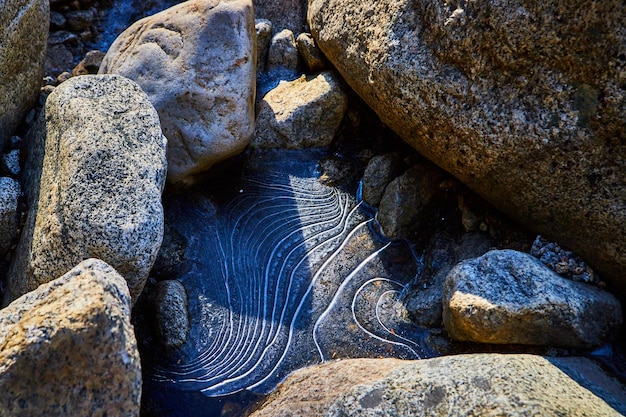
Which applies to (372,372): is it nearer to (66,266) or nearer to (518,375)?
(518,375)

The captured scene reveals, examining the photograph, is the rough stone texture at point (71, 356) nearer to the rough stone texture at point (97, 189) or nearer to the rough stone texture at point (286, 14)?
the rough stone texture at point (97, 189)

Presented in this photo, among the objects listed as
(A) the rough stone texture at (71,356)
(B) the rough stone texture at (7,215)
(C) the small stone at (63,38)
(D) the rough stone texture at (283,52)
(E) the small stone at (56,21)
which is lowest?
(B) the rough stone texture at (7,215)

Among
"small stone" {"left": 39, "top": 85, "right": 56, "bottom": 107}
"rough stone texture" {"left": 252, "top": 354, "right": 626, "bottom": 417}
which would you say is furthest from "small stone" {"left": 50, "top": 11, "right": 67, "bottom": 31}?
"rough stone texture" {"left": 252, "top": 354, "right": 626, "bottom": 417}

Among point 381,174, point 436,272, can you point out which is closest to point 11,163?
point 381,174

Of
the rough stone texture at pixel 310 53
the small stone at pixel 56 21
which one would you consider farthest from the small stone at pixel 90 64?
the rough stone texture at pixel 310 53

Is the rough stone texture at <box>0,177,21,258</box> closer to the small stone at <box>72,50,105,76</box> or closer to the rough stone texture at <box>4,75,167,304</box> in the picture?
the rough stone texture at <box>4,75,167,304</box>
